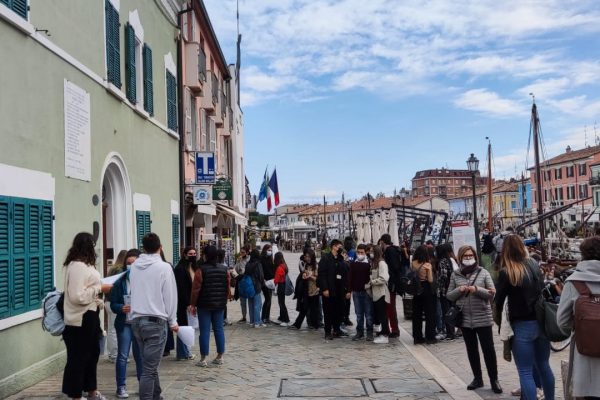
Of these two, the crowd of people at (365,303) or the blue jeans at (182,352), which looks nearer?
the crowd of people at (365,303)

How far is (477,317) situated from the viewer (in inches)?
314

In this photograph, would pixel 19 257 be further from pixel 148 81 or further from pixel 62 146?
pixel 148 81

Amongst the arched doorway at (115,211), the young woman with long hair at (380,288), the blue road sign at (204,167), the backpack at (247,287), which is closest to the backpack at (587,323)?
the young woman with long hair at (380,288)

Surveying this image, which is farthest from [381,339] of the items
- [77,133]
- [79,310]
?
[79,310]

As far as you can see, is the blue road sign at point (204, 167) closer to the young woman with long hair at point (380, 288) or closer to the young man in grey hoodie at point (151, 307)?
the young woman with long hair at point (380, 288)

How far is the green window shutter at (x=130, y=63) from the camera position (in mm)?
12766

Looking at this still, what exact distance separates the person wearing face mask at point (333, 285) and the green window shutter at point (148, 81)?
506cm

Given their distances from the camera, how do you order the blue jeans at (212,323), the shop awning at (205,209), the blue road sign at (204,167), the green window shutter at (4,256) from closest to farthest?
the green window shutter at (4,256), the blue jeans at (212,323), the blue road sign at (204,167), the shop awning at (205,209)

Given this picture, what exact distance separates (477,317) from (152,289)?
12.5 ft

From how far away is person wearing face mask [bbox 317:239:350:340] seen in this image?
40.0ft

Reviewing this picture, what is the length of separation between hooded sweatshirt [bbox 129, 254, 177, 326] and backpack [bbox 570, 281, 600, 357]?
12.7 ft

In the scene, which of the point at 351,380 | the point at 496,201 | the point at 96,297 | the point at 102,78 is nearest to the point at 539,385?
the point at 351,380

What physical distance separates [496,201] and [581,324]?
123m

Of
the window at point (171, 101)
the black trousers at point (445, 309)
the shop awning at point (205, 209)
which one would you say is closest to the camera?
the black trousers at point (445, 309)
